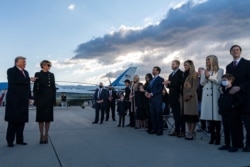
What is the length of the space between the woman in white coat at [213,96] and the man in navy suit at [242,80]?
41 centimetres

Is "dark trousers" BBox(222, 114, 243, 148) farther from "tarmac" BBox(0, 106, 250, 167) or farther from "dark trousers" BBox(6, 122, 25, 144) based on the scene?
"dark trousers" BBox(6, 122, 25, 144)

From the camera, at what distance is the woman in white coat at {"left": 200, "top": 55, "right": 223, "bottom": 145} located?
6.12 meters

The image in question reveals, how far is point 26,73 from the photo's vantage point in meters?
6.34

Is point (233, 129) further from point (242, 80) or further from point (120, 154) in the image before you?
point (120, 154)

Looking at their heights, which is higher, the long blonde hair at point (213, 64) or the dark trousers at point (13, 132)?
the long blonde hair at point (213, 64)

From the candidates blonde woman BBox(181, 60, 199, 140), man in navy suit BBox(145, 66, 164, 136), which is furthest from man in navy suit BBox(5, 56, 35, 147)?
blonde woman BBox(181, 60, 199, 140)

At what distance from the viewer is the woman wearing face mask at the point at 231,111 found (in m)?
5.42

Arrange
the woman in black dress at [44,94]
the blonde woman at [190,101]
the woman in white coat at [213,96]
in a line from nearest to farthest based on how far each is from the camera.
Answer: the woman in white coat at [213,96]
the woman in black dress at [44,94]
the blonde woman at [190,101]

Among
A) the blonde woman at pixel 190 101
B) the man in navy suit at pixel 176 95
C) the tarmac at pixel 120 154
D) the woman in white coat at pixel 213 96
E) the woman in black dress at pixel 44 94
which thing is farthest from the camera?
the man in navy suit at pixel 176 95

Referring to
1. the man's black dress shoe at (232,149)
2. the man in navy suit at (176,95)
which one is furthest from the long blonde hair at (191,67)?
the man's black dress shoe at (232,149)

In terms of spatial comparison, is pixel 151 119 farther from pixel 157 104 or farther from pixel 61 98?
pixel 61 98

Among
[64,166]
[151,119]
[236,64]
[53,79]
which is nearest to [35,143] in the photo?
[53,79]

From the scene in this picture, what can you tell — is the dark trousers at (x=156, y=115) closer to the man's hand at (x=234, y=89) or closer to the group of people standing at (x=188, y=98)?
the group of people standing at (x=188, y=98)

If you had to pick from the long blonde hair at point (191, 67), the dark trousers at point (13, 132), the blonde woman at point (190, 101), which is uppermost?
the long blonde hair at point (191, 67)
